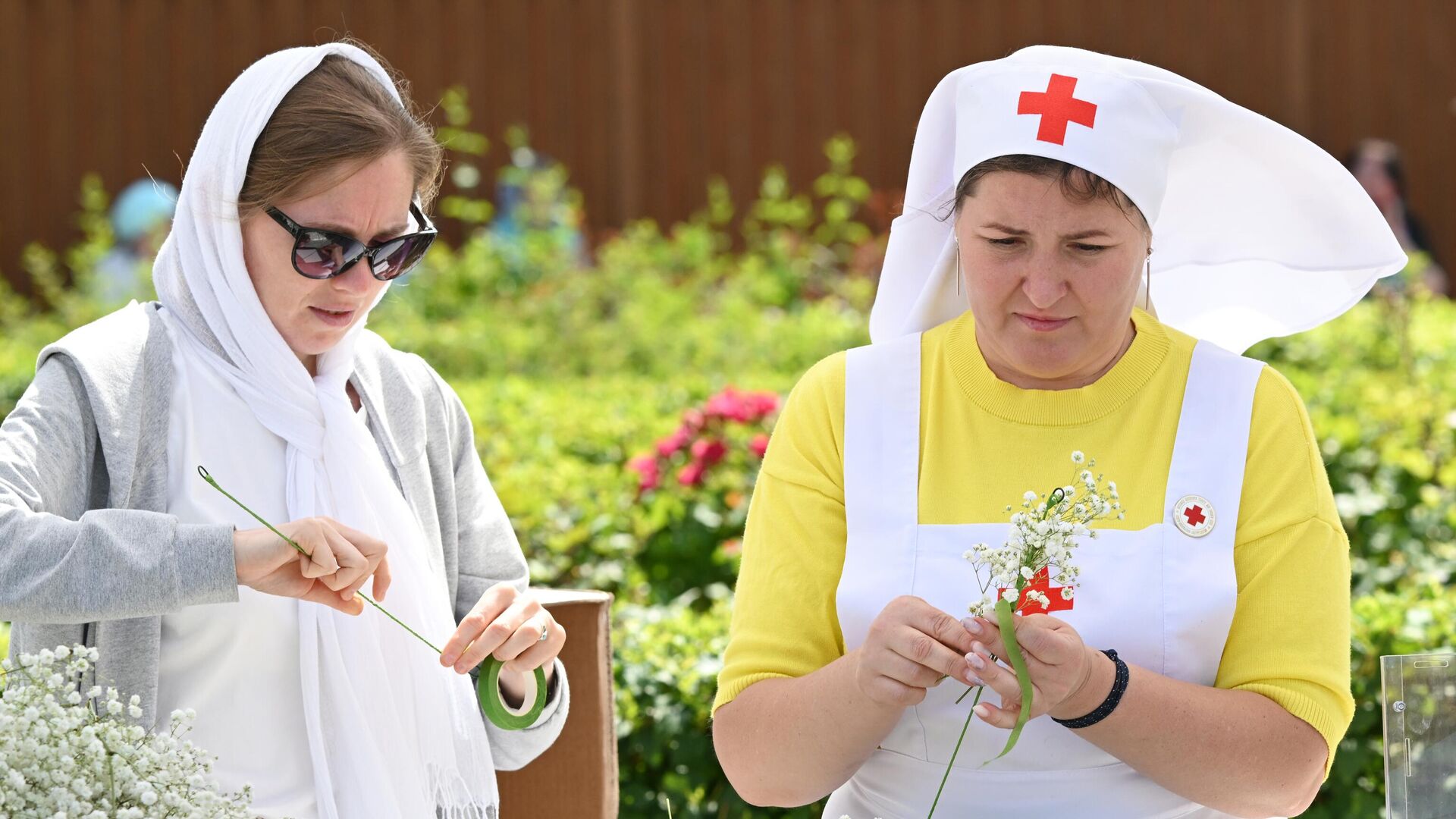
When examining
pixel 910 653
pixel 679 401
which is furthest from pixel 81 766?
pixel 679 401

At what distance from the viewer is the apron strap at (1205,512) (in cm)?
214

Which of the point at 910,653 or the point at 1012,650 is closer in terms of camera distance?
the point at 1012,650

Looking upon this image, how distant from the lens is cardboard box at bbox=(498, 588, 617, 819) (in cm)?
Answer: 265

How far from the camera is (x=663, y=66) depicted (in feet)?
36.2

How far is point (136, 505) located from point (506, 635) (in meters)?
0.52

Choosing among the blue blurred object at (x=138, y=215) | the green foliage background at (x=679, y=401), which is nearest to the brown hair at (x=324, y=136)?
the green foliage background at (x=679, y=401)

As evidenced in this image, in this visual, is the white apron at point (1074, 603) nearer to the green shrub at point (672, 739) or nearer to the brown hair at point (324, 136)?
the brown hair at point (324, 136)

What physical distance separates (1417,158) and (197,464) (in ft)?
35.4

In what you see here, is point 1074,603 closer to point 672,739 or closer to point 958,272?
point 958,272

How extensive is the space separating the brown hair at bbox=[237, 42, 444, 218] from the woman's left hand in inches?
42.9

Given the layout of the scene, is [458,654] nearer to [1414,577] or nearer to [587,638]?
[587,638]

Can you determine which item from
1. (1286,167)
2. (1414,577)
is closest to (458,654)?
(1286,167)

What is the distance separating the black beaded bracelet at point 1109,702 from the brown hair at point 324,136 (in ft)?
3.99

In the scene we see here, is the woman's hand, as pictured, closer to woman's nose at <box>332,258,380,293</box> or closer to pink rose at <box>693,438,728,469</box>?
woman's nose at <box>332,258,380,293</box>
